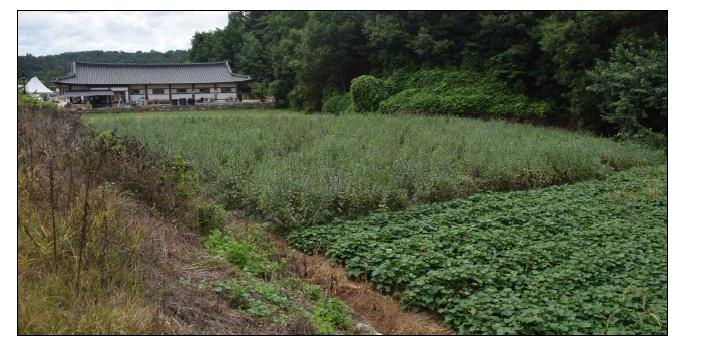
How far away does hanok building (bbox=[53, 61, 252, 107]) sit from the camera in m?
30.1

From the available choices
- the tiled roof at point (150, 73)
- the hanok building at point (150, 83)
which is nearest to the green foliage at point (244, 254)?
the hanok building at point (150, 83)

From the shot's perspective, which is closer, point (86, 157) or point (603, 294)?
point (603, 294)

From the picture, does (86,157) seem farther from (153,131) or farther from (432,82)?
(432,82)

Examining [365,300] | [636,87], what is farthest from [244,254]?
[636,87]

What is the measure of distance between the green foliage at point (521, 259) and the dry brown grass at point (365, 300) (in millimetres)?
118

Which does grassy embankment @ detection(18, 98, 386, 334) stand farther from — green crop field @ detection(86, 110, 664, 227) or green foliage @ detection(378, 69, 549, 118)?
green foliage @ detection(378, 69, 549, 118)

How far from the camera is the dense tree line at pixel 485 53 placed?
1435 cm

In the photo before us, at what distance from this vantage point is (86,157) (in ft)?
19.8

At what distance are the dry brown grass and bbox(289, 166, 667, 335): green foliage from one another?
12cm

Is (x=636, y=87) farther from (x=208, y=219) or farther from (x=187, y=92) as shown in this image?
(x=187, y=92)

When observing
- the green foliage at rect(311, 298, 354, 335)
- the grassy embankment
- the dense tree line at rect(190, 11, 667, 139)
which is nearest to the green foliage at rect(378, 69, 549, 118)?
the dense tree line at rect(190, 11, 667, 139)

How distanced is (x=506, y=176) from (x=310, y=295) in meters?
5.51

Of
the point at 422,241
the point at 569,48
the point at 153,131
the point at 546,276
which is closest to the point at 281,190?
the point at 422,241

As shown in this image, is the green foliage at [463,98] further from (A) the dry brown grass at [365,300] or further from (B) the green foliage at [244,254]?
(B) the green foliage at [244,254]
